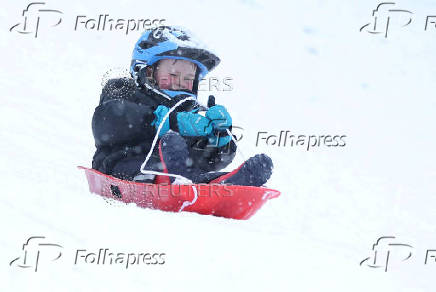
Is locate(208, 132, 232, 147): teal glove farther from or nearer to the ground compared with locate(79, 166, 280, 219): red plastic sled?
farther from the ground

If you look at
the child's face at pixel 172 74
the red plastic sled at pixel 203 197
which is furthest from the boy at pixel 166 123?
the red plastic sled at pixel 203 197

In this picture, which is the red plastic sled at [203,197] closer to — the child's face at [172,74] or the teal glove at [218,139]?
the teal glove at [218,139]

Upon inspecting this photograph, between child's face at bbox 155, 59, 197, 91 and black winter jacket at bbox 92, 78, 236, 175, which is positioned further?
child's face at bbox 155, 59, 197, 91

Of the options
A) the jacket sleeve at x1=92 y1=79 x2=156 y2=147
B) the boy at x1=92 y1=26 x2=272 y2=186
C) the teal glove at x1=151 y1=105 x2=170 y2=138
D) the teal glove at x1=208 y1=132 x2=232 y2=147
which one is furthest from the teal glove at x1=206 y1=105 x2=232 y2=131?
the jacket sleeve at x1=92 y1=79 x2=156 y2=147

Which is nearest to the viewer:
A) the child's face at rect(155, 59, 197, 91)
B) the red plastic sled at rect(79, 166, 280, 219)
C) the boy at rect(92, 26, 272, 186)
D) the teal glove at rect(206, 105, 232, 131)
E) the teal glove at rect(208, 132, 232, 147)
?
the red plastic sled at rect(79, 166, 280, 219)

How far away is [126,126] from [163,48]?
663 millimetres

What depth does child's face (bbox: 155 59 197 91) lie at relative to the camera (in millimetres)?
3422

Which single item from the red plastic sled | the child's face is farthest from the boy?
the red plastic sled

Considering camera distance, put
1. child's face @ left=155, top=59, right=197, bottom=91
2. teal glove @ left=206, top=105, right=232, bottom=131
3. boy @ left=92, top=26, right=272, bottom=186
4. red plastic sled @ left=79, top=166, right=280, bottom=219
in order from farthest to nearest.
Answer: child's face @ left=155, top=59, right=197, bottom=91, teal glove @ left=206, top=105, right=232, bottom=131, boy @ left=92, top=26, right=272, bottom=186, red plastic sled @ left=79, top=166, right=280, bottom=219

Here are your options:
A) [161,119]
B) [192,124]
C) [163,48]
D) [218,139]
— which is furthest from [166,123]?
[163,48]

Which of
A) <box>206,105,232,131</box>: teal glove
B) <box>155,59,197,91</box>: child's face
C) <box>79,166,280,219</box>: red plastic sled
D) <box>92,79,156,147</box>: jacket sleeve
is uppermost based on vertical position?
<box>155,59,197,91</box>: child's face

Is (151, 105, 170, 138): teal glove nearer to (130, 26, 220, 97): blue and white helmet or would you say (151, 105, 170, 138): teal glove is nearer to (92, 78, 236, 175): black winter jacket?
(92, 78, 236, 175): black winter jacket

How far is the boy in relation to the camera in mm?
2898

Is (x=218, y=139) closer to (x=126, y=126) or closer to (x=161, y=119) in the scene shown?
(x=161, y=119)
